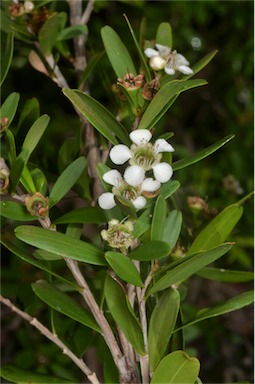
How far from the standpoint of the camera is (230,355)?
1.48 m

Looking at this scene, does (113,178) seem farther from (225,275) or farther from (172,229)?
(225,275)

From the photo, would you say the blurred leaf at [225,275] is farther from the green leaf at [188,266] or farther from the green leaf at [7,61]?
the green leaf at [7,61]

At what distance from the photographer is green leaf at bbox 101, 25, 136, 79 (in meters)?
0.81

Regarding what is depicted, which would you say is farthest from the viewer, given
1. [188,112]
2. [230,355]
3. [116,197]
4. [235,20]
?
[188,112]

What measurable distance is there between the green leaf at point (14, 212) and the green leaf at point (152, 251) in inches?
5.4

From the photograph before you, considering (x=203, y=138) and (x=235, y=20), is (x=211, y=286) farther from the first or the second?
(x=235, y=20)

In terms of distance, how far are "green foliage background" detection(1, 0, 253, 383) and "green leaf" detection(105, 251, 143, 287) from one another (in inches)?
19.8

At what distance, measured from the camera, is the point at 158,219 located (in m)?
0.73

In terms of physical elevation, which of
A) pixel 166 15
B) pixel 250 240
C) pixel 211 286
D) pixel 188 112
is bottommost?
pixel 211 286

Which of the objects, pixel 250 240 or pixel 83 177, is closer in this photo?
pixel 83 177

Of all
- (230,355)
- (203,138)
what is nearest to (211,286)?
(230,355)

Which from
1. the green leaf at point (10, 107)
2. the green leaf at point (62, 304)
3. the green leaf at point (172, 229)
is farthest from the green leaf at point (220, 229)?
the green leaf at point (10, 107)

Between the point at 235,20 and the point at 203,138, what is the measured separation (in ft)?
1.15

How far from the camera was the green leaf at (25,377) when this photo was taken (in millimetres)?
797
